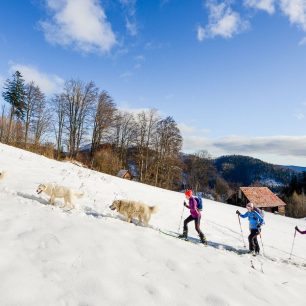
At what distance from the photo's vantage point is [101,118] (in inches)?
1919

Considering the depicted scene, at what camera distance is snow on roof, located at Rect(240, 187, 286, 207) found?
5431cm

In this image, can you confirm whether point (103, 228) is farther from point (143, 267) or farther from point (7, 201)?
point (7, 201)

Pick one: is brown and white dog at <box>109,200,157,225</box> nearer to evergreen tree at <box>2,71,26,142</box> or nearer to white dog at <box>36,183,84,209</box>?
white dog at <box>36,183,84,209</box>

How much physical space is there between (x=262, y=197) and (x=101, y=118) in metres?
31.1

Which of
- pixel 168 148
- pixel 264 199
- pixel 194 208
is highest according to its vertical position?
pixel 168 148

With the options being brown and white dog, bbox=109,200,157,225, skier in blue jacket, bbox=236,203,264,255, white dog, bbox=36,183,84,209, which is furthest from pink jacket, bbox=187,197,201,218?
white dog, bbox=36,183,84,209

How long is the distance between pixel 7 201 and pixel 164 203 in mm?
9987

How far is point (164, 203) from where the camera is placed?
18781mm

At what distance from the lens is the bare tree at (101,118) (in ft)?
159

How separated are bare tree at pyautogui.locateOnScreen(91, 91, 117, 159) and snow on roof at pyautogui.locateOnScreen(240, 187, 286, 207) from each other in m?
27.3

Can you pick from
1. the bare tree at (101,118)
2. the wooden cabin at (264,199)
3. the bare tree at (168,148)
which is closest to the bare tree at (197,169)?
the wooden cabin at (264,199)

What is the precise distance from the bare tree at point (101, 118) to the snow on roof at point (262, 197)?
1077 inches

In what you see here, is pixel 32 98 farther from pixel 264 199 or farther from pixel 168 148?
pixel 264 199

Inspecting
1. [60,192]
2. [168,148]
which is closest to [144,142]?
[168,148]
